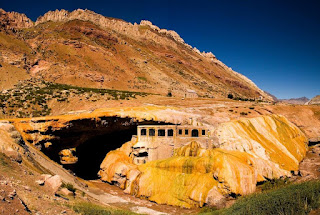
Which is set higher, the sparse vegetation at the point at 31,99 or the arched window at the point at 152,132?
the sparse vegetation at the point at 31,99

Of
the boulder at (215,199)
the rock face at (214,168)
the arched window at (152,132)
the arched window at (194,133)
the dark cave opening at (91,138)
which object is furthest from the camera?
the arched window at (194,133)

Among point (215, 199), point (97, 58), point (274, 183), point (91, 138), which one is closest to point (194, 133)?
point (215, 199)

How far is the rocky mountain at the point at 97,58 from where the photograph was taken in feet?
271

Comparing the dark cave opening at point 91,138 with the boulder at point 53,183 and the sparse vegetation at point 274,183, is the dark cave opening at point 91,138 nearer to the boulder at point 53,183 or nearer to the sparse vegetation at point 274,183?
the boulder at point 53,183

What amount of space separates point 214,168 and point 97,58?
87349mm

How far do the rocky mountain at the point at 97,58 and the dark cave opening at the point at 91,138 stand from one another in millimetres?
42487

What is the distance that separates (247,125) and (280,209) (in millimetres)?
26888

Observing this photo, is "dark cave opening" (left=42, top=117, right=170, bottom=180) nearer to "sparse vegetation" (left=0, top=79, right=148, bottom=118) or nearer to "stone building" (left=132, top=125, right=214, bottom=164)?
"stone building" (left=132, top=125, right=214, bottom=164)

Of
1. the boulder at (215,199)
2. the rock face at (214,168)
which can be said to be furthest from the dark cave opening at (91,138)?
the boulder at (215,199)

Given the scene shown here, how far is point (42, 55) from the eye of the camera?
89750 millimetres

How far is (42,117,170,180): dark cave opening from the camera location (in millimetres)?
32688

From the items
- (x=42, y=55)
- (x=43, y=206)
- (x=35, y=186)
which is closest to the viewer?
(x=43, y=206)

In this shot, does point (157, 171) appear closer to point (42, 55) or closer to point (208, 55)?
point (42, 55)

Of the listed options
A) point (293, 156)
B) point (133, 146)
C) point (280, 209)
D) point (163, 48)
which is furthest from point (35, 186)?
point (163, 48)
